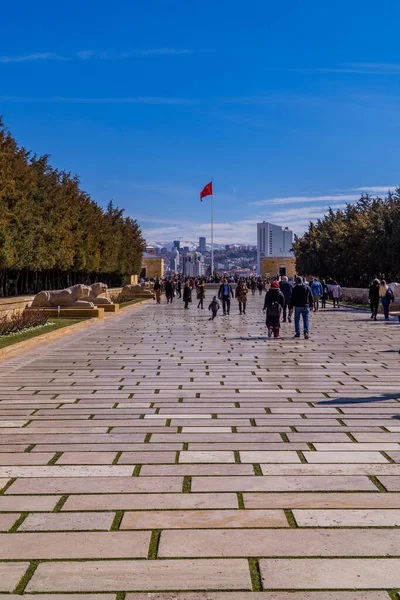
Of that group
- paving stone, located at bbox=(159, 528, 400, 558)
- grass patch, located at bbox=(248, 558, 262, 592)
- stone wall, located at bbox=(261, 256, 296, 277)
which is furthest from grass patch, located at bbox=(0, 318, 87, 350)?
stone wall, located at bbox=(261, 256, 296, 277)

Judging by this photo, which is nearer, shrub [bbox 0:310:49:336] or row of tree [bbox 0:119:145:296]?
shrub [bbox 0:310:49:336]

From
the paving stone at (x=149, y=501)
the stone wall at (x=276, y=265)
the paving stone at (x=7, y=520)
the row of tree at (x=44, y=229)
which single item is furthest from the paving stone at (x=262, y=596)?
the stone wall at (x=276, y=265)

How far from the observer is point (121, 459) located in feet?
20.0

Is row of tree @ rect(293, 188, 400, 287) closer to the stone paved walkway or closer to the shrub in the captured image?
the shrub

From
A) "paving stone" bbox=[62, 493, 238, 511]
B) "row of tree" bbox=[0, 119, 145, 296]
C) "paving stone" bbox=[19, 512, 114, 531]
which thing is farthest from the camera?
"row of tree" bbox=[0, 119, 145, 296]

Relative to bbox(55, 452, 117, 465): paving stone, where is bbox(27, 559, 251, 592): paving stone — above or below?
above

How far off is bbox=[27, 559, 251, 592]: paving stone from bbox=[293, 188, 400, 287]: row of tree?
30.5m

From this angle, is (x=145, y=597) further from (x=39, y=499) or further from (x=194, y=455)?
(x=194, y=455)

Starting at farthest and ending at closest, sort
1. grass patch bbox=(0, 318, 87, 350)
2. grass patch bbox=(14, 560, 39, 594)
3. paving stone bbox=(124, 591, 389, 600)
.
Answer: grass patch bbox=(0, 318, 87, 350), grass patch bbox=(14, 560, 39, 594), paving stone bbox=(124, 591, 389, 600)

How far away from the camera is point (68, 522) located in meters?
4.58

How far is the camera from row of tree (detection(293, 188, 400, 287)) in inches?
1522

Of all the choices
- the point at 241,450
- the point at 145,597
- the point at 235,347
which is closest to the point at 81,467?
the point at 241,450

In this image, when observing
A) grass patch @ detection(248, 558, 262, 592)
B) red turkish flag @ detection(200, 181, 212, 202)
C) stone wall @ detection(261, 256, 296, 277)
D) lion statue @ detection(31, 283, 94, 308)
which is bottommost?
grass patch @ detection(248, 558, 262, 592)

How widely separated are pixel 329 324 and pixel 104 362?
39.2ft
